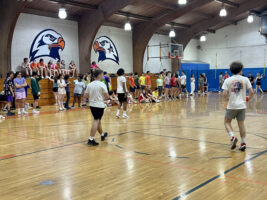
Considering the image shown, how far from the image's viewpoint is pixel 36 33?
631 inches

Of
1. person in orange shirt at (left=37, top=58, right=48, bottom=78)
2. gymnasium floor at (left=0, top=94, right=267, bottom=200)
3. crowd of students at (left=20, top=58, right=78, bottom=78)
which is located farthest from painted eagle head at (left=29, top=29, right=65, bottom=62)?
gymnasium floor at (left=0, top=94, right=267, bottom=200)

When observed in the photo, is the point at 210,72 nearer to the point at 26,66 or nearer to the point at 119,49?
the point at 119,49

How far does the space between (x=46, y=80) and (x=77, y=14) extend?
4742mm

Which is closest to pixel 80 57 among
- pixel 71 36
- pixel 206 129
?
pixel 71 36

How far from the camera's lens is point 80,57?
18.0m

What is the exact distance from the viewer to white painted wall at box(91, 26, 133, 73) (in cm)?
1971

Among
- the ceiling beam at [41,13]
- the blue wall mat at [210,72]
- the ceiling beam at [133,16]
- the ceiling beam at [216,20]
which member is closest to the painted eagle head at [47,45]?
the ceiling beam at [41,13]

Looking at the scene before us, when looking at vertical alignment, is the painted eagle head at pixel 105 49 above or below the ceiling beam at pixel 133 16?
below

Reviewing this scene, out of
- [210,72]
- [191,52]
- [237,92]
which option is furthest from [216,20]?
[237,92]

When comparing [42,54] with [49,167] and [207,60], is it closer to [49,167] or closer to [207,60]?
[49,167]

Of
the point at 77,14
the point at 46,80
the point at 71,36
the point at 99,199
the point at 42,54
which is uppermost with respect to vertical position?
the point at 77,14

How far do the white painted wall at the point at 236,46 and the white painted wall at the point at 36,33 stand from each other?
1547cm

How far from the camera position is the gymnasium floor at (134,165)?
3302 mm

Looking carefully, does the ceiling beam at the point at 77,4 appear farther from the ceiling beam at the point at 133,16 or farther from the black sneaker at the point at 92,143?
the black sneaker at the point at 92,143
